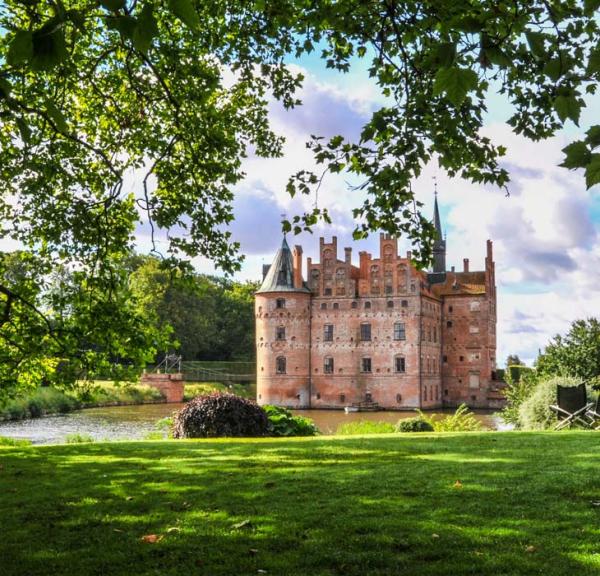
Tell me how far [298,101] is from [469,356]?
4868cm

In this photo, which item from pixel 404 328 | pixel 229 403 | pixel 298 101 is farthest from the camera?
pixel 404 328

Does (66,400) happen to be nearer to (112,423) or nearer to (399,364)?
(112,423)

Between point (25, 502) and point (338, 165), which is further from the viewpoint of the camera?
point (338, 165)

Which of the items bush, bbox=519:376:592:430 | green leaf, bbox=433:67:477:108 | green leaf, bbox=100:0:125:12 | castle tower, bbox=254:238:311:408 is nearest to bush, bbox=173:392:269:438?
bush, bbox=519:376:592:430

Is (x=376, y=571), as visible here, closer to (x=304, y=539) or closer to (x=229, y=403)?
(x=304, y=539)

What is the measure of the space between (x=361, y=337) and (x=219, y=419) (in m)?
39.2

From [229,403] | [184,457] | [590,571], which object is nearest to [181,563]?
[590,571]

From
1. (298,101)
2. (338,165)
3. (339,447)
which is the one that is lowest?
(339,447)

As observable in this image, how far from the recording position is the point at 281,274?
186 feet

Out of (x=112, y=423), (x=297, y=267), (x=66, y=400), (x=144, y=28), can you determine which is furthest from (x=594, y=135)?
(x=297, y=267)

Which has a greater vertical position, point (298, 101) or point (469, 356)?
point (298, 101)

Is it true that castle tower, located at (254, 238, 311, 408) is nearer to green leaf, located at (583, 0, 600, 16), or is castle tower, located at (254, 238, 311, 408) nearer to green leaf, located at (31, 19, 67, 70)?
green leaf, located at (583, 0, 600, 16)

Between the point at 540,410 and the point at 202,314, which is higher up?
the point at 202,314

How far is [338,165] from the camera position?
322 inches
